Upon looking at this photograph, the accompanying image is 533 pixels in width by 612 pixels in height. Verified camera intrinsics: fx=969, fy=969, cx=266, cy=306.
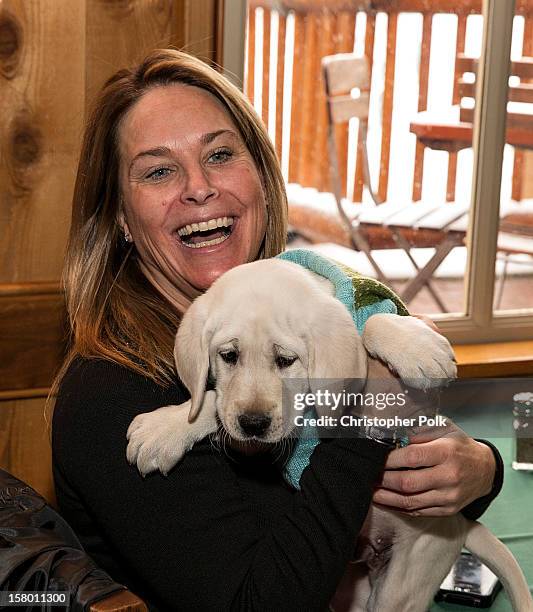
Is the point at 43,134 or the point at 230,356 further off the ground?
the point at 43,134

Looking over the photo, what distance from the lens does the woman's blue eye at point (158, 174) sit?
164 cm

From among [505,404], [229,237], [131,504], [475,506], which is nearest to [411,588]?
[475,506]

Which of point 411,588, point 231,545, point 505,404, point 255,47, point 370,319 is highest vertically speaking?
point 255,47

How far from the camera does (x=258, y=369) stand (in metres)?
1.37

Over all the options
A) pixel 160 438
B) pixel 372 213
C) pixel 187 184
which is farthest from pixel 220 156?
pixel 372 213

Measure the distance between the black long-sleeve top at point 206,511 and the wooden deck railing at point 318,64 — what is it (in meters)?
1.77

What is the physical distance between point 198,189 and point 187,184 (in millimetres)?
28

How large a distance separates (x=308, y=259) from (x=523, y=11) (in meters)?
2.10

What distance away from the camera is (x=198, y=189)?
159 cm

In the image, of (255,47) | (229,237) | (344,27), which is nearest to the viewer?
(229,237)

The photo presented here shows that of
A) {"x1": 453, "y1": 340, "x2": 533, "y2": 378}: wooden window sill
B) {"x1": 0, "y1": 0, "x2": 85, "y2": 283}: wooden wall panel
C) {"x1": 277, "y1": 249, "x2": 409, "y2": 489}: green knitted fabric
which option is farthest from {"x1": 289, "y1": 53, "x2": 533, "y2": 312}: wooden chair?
{"x1": 277, "y1": 249, "x2": 409, "y2": 489}: green knitted fabric

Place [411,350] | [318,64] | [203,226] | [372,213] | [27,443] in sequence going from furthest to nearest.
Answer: [372,213]
[318,64]
[27,443]
[203,226]
[411,350]

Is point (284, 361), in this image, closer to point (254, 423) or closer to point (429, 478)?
point (254, 423)

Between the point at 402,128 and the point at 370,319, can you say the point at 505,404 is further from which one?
the point at 402,128
